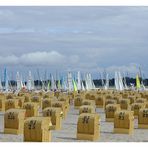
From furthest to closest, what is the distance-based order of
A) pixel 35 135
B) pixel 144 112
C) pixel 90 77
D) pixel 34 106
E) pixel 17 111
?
1. pixel 90 77
2. pixel 34 106
3. pixel 144 112
4. pixel 17 111
5. pixel 35 135


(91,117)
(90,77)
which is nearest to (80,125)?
(91,117)

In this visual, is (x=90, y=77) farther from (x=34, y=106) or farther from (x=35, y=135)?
(x=35, y=135)

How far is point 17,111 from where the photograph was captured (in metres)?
23.8

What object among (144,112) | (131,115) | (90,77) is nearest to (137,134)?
(131,115)

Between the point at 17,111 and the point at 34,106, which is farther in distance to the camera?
the point at 34,106

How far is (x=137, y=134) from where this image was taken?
2452 centimetres

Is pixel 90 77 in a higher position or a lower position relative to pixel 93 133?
higher

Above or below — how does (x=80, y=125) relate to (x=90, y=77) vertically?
below
